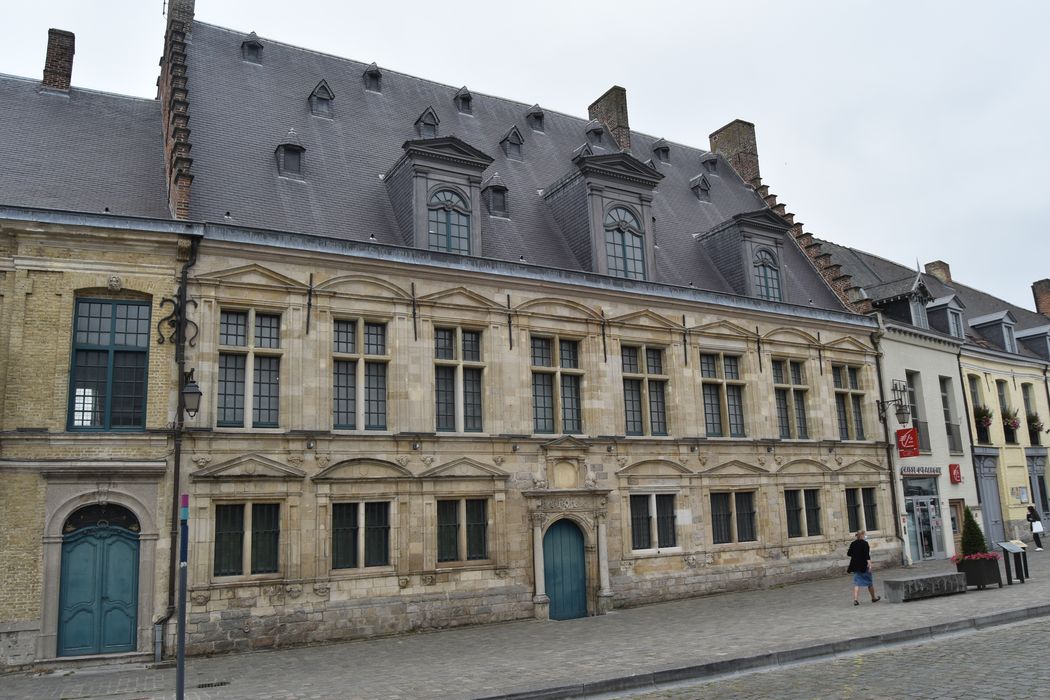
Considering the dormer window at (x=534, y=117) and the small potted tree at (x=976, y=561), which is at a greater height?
the dormer window at (x=534, y=117)

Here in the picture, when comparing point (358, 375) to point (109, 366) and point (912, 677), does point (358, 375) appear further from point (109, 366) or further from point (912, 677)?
point (912, 677)

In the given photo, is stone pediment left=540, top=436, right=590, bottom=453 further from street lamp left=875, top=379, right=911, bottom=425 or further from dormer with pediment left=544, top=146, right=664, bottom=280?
street lamp left=875, top=379, right=911, bottom=425

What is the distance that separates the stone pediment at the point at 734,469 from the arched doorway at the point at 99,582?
1299cm

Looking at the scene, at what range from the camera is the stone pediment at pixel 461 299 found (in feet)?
57.0

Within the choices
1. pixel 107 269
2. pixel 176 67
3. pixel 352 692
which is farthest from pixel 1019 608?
pixel 176 67

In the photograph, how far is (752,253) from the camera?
23172 mm

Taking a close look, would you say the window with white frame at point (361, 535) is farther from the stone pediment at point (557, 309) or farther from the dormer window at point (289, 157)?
the dormer window at point (289, 157)

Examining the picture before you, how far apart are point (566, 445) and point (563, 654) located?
6168 mm

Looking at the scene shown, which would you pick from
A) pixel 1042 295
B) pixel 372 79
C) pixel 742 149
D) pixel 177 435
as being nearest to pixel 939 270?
pixel 1042 295

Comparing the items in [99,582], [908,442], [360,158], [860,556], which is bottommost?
[860,556]

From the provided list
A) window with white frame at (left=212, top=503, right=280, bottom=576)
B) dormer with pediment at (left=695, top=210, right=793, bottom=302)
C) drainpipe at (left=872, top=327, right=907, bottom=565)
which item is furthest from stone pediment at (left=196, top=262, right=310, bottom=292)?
drainpipe at (left=872, top=327, right=907, bottom=565)

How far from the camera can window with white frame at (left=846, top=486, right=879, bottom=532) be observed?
23375 millimetres

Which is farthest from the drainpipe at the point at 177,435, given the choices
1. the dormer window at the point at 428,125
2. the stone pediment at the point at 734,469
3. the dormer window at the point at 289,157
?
the stone pediment at the point at 734,469

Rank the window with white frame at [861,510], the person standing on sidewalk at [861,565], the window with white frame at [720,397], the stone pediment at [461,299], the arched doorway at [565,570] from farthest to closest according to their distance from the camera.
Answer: the window with white frame at [861,510] → the window with white frame at [720,397] → the arched doorway at [565,570] → the stone pediment at [461,299] → the person standing on sidewalk at [861,565]
